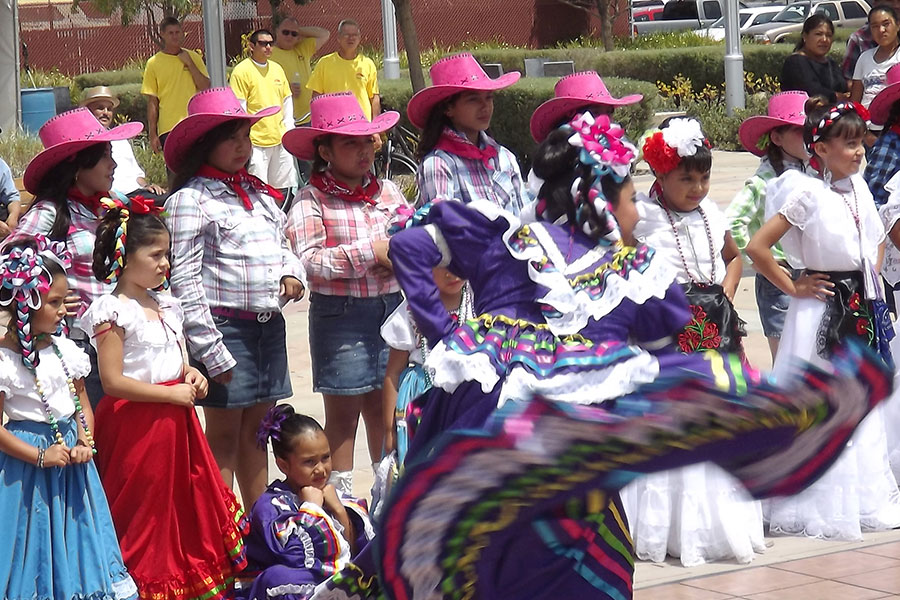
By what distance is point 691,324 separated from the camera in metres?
5.90

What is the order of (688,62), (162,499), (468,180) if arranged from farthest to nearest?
(688,62) < (468,180) < (162,499)

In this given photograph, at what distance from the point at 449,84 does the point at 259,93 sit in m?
7.29

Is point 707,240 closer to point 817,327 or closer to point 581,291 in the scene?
point 817,327

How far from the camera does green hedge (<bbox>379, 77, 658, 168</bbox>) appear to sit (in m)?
17.4

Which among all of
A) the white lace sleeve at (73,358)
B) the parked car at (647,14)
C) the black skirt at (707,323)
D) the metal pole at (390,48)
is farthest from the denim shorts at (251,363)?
the parked car at (647,14)

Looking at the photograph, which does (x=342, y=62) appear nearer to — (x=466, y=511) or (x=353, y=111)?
(x=353, y=111)

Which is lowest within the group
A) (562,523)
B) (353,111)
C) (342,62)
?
(562,523)

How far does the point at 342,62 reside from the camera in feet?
48.8

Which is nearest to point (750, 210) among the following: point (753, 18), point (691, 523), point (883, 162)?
point (883, 162)

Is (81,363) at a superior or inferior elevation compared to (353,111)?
inferior

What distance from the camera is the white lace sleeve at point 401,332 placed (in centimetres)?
551

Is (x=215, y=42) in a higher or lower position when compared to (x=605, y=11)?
lower

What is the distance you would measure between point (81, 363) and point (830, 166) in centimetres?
332

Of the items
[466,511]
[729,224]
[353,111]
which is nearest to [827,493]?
[729,224]
